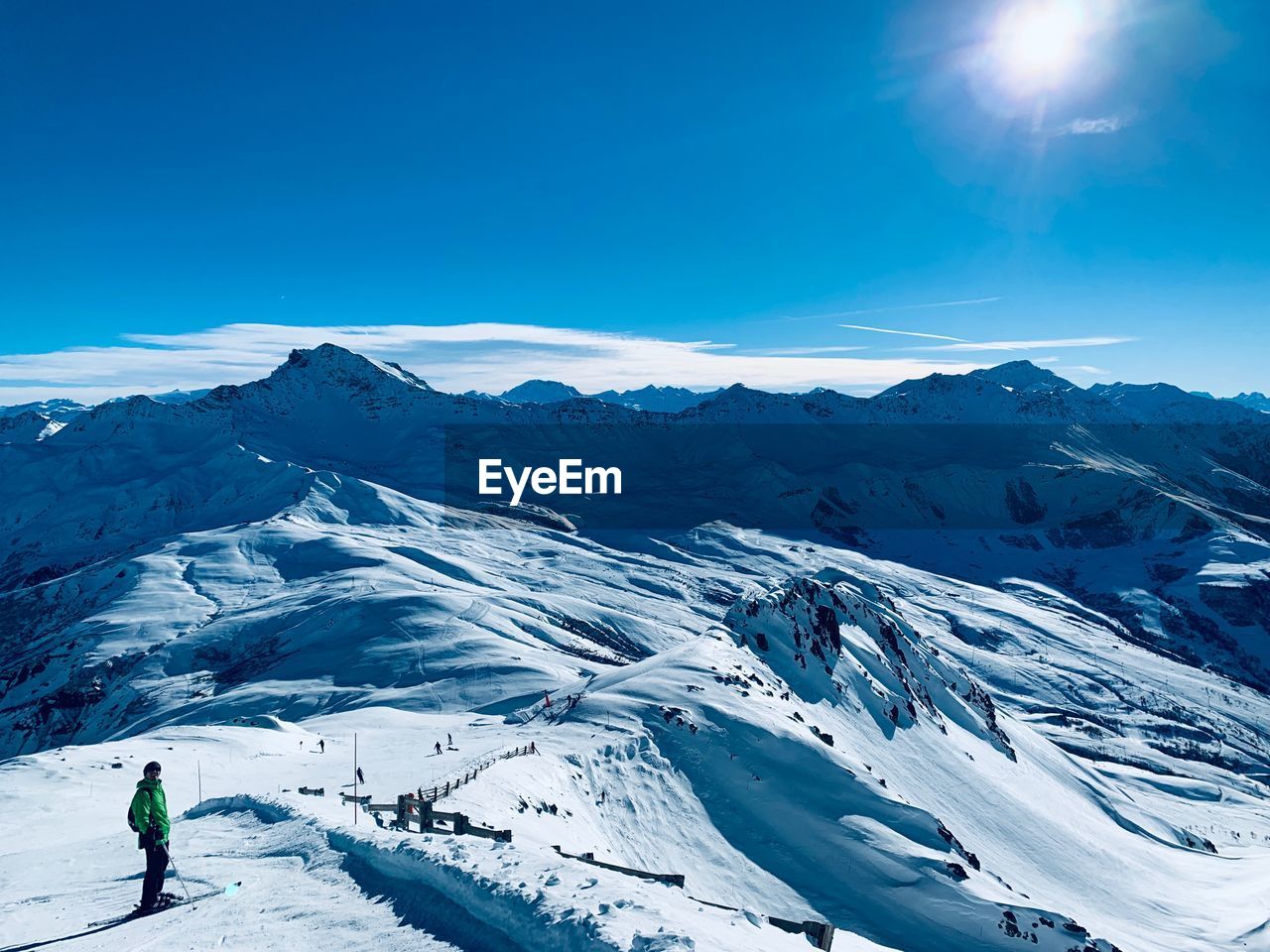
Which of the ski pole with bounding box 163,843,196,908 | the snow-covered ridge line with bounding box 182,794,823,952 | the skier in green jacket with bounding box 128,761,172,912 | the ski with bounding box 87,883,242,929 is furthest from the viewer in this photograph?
the ski pole with bounding box 163,843,196,908

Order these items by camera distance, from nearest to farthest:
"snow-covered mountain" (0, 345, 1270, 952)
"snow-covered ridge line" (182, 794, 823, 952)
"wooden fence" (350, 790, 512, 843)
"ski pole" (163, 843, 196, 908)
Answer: "snow-covered ridge line" (182, 794, 823, 952) < "ski pole" (163, 843, 196, 908) < "snow-covered mountain" (0, 345, 1270, 952) < "wooden fence" (350, 790, 512, 843)

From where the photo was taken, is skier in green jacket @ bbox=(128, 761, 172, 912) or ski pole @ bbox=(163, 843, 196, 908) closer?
skier in green jacket @ bbox=(128, 761, 172, 912)

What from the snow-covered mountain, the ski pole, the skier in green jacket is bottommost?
the snow-covered mountain

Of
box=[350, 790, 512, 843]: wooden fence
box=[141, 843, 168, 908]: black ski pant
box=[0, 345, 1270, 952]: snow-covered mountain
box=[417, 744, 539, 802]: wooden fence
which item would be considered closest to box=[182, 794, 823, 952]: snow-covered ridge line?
box=[0, 345, 1270, 952]: snow-covered mountain

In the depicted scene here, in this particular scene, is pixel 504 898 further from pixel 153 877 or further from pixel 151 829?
pixel 151 829

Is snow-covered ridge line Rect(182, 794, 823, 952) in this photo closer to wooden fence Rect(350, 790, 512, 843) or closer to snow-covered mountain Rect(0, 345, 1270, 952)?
snow-covered mountain Rect(0, 345, 1270, 952)

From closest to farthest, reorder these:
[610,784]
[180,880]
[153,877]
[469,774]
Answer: [153,877]
[180,880]
[469,774]
[610,784]

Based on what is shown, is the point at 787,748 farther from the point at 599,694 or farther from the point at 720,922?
the point at 720,922

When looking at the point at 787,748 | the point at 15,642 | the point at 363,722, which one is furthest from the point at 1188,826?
the point at 15,642

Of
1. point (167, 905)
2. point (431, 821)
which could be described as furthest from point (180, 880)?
point (431, 821)
